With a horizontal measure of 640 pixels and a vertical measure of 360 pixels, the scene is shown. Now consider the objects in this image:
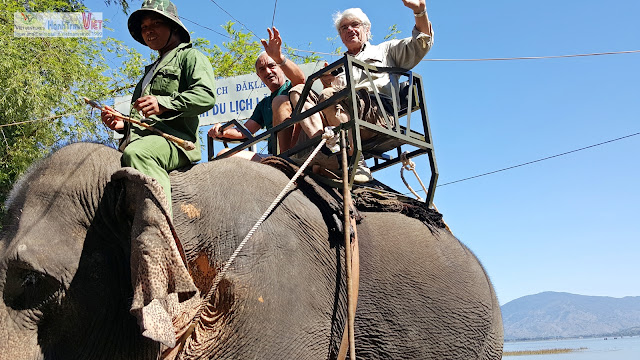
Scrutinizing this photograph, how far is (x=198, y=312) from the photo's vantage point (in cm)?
271

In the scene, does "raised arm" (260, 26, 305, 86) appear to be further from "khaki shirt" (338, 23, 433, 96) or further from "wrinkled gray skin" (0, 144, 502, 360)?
"wrinkled gray skin" (0, 144, 502, 360)

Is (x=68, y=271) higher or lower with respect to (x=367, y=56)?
Answer: lower

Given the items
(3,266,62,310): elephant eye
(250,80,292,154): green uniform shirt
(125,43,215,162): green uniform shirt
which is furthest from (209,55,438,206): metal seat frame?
(3,266,62,310): elephant eye

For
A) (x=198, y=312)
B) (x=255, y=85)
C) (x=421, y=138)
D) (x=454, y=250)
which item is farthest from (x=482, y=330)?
(x=255, y=85)

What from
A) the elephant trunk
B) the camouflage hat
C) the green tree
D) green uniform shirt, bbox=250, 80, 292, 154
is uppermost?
the green tree

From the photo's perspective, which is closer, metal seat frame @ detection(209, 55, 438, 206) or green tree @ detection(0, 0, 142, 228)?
metal seat frame @ detection(209, 55, 438, 206)

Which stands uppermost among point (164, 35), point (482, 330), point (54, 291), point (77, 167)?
point (164, 35)

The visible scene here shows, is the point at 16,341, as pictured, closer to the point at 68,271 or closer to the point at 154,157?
the point at 68,271

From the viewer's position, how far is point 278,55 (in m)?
4.25

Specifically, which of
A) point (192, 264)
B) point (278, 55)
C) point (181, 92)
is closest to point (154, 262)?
point (192, 264)

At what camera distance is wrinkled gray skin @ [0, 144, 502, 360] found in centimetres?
261

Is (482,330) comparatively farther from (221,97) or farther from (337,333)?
(221,97)

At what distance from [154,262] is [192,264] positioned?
1.11ft

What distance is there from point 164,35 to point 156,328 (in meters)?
1.62
